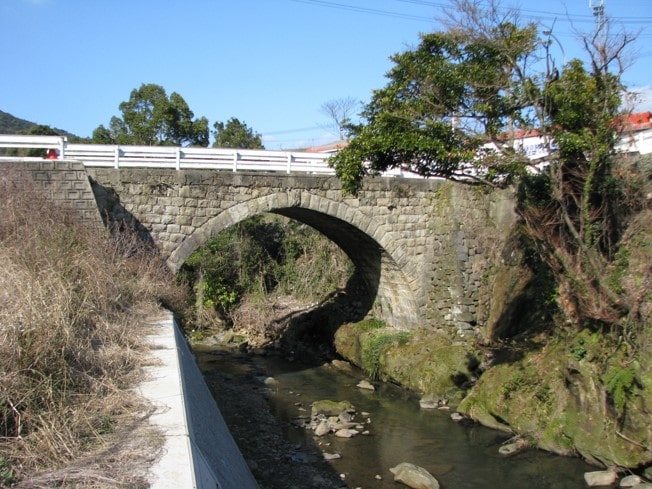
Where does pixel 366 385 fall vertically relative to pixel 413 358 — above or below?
below

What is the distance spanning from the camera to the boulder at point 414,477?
28.3 ft

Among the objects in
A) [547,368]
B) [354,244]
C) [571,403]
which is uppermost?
[354,244]

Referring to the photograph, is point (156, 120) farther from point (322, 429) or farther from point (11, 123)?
point (11, 123)

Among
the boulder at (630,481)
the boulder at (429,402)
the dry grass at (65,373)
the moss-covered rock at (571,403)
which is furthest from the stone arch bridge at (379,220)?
the boulder at (630,481)

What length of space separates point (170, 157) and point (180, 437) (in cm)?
977

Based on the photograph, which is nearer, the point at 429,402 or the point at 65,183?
the point at 65,183

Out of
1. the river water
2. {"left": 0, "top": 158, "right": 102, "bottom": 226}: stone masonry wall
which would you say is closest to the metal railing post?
{"left": 0, "top": 158, "right": 102, "bottom": 226}: stone masonry wall

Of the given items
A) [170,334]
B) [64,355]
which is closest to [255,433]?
[170,334]

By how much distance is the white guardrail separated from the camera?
1130cm

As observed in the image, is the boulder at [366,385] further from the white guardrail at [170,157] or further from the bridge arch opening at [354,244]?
the white guardrail at [170,157]

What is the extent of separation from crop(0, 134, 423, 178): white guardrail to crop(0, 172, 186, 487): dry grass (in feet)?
15.3

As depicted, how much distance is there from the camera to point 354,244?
16.5 meters

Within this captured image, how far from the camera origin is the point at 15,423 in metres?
3.41

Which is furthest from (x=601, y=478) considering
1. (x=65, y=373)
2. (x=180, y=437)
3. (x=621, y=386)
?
(x=65, y=373)
